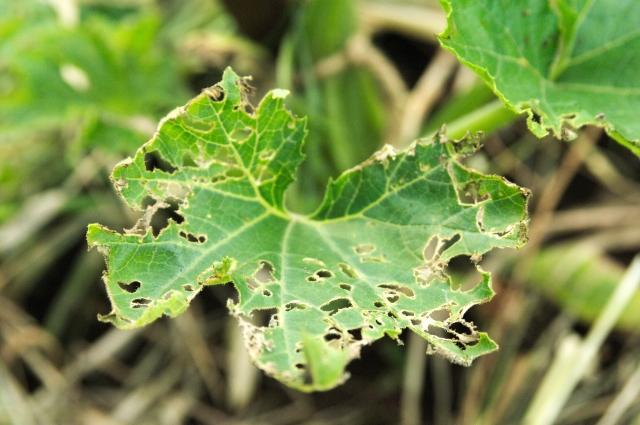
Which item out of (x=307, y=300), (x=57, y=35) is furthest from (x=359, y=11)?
(x=307, y=300)

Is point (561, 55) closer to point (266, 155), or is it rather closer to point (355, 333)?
point (266, 155)

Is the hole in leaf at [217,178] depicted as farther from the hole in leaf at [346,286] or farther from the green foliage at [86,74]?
the green foliage at [86,74]

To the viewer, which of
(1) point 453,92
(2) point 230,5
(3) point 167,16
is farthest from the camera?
(3) point 167,16

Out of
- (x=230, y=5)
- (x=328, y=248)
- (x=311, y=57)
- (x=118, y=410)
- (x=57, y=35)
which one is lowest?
(x=118, y=410)

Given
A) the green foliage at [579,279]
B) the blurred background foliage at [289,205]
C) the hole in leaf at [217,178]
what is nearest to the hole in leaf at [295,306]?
the hole in leaf at [217,178]

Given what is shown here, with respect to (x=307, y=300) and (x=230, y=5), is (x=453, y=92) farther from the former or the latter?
(x=307, y=300)

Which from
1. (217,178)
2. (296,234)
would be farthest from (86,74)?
(296,234)
